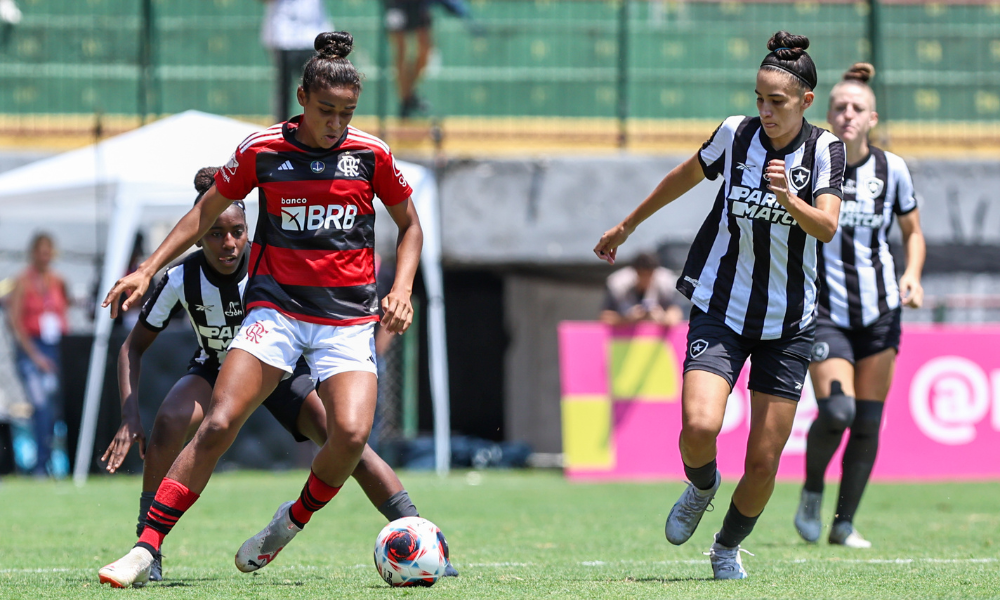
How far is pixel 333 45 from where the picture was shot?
4.86 meters

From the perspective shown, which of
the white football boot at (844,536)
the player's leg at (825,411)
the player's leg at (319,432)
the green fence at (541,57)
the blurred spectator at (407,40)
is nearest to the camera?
the player's leg at (319,432)

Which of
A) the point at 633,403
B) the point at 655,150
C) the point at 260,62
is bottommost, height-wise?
the point at 633,403

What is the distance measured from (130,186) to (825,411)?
672 centimetres

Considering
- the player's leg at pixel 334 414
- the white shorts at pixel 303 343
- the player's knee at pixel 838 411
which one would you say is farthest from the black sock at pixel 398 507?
the player's knee at pixel 838 411

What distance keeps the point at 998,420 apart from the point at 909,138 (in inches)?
166

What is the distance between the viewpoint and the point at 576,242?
13.6m

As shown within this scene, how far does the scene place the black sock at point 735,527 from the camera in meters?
5.07

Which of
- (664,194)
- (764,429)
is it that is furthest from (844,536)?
(664,194)

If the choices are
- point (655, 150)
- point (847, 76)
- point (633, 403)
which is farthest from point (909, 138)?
point (847, 76)

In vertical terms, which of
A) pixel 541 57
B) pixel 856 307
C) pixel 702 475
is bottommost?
pixel 702 475

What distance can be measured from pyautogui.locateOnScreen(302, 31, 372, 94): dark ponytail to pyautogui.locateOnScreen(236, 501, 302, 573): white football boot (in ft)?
5.42

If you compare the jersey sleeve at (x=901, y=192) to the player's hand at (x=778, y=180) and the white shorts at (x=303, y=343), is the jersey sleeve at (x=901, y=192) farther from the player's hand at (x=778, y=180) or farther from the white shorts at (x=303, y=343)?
the white shorts at (x=303, y=343)

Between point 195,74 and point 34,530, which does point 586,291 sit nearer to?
point 195,74

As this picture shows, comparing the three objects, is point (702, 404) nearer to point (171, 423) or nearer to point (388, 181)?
point (388, 181)
